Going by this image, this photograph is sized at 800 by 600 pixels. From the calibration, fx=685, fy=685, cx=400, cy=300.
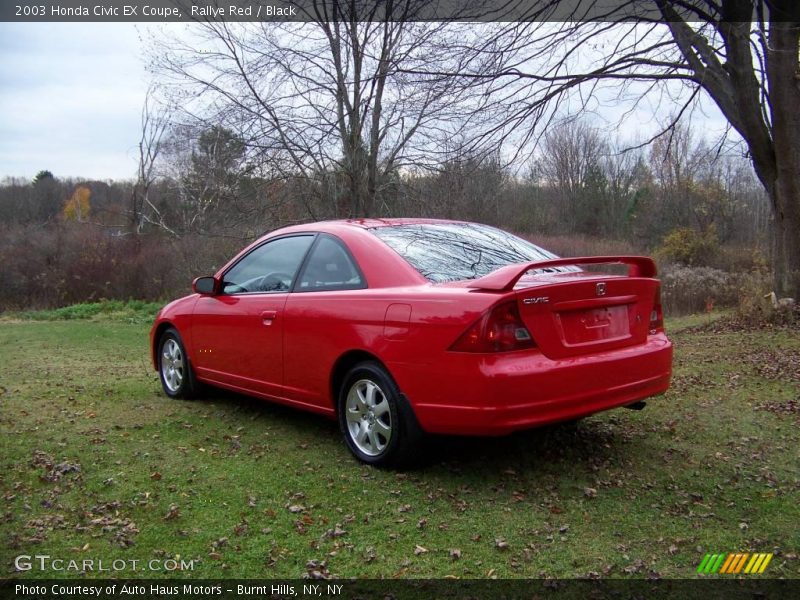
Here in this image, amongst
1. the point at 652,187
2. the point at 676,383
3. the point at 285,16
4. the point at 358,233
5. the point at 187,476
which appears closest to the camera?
the point at 187,476

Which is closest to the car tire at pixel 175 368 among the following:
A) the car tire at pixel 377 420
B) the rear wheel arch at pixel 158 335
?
the rear wheel arch at pixel 158 335

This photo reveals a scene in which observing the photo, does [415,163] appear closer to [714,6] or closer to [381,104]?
[381,104]

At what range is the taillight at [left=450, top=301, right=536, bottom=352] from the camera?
353cm

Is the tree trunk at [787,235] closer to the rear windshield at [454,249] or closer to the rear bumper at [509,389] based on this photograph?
the rear windshield at [454,249]

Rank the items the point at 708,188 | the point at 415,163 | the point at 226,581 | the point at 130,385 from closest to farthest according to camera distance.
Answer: the point at 226,581, the point at 130,385, the point at 415,163, the point at 708,188

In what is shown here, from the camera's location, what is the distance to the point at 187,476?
4.12 m

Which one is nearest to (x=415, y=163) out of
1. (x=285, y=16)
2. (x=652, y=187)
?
(x=285, y=16)

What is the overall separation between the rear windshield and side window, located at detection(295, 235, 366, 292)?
0.28 metres

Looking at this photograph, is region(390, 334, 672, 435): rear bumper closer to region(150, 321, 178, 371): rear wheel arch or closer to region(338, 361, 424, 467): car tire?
region(338, 361, 424, 467): car tire

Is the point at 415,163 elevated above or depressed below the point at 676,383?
above

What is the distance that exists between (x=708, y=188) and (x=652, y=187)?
5891 millimetres

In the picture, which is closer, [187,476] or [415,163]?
[187,476]

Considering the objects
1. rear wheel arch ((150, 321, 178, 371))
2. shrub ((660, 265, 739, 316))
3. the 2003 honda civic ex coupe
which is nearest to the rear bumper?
the 2003 honda civic ex coupe

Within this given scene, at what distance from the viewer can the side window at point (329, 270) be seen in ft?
14.5
